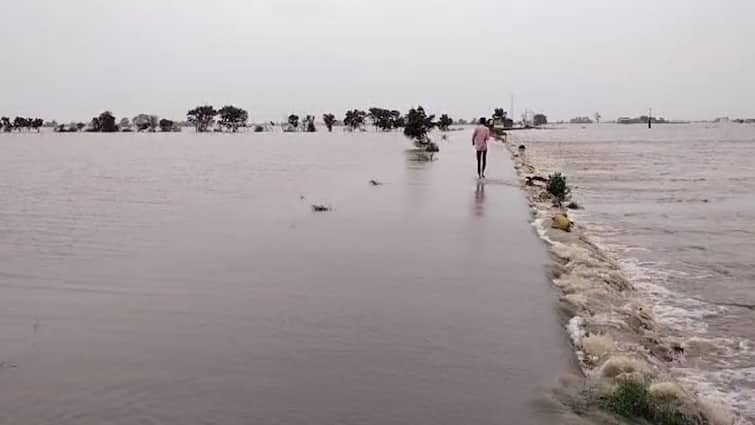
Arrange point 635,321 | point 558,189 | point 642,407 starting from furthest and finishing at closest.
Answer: point 558,189 < point 635,321 < point 642,407

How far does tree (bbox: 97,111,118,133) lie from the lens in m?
114

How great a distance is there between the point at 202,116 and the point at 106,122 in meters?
17.9

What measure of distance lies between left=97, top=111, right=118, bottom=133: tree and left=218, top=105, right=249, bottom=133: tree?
19.2 m

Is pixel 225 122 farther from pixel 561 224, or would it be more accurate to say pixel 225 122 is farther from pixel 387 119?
pixel 561 224

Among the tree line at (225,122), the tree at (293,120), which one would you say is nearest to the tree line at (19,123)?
the tree line at (225,122)

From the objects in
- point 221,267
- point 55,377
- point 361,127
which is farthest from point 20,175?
point 361,127

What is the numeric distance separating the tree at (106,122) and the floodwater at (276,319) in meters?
110

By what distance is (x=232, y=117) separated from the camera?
367ft

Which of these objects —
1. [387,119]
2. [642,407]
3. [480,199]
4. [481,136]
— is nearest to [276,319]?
[642,407]

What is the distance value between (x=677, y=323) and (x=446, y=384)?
3.33 m

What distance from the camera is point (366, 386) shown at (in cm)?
439

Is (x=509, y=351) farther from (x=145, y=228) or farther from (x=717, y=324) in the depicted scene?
(x=145, y=228)

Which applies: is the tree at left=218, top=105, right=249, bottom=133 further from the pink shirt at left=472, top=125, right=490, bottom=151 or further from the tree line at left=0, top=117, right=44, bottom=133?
the pink shirt at left=472, top=125, right=490, bottom=151

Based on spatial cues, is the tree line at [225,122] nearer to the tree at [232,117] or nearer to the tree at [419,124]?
the tree at [232,117]
